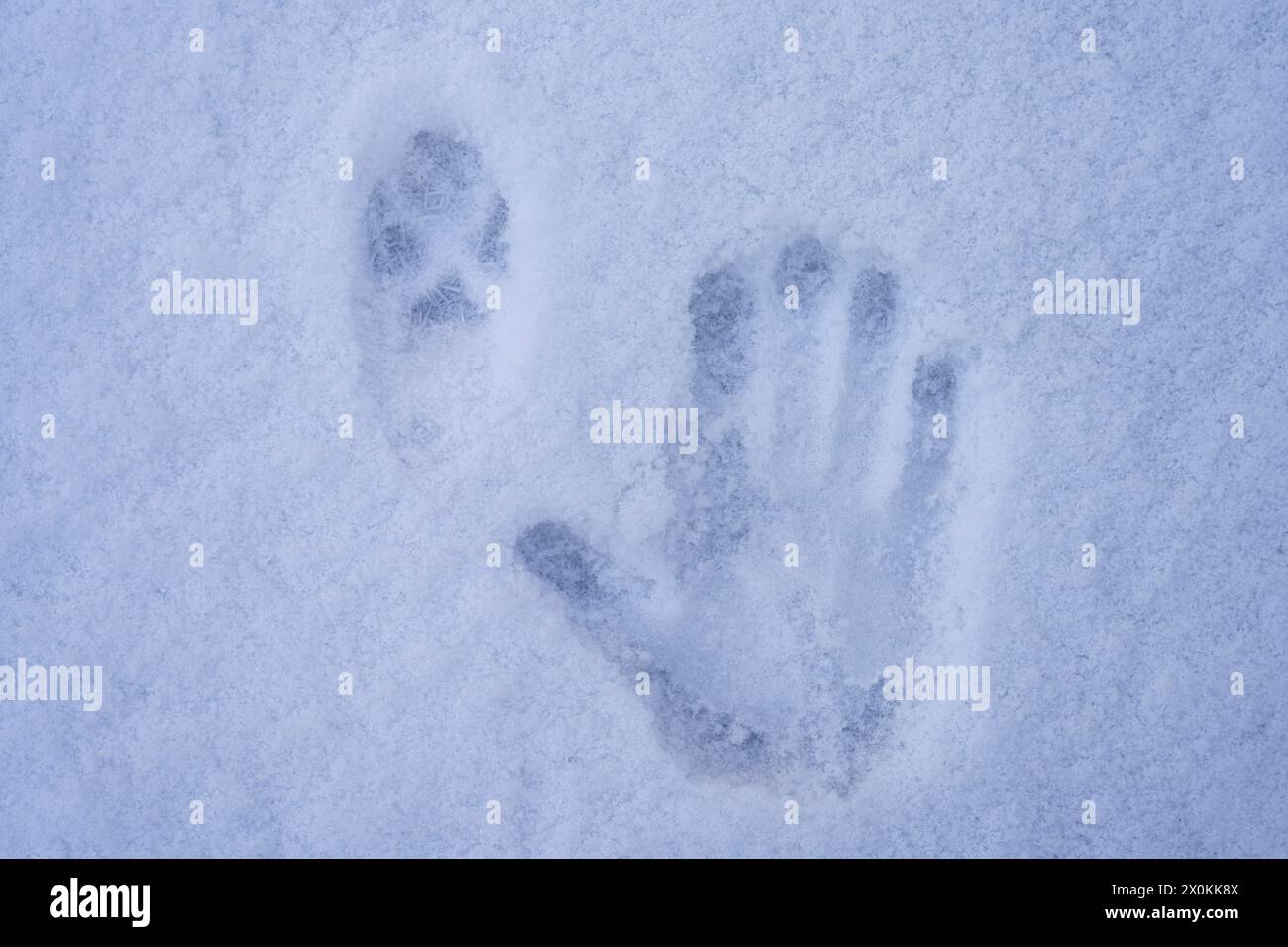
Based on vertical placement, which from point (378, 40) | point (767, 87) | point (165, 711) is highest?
point (378, 40)

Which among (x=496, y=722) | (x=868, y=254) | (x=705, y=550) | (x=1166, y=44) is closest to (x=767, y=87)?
(x=868, y=254)

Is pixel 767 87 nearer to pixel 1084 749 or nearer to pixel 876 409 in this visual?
pixel 876 409
